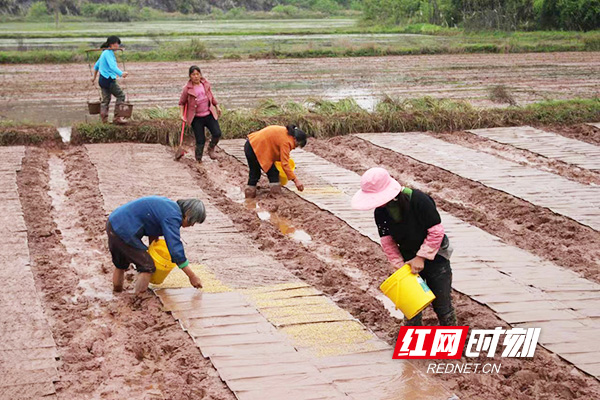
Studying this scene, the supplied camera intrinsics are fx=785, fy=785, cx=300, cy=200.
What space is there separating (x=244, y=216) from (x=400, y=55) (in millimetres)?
17083

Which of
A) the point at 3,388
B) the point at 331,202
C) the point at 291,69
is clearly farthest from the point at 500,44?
the point at 3,388

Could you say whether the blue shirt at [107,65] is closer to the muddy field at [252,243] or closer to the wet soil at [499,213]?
the muddy field at [252,243]

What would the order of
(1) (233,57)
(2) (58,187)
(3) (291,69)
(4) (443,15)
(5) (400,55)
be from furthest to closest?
(4) (443,15)
(5) (400,55)
(1) (233,57)
(3) (291,69)
(2) (58,187)

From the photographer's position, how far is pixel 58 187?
30.1 feet

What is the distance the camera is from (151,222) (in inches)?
215

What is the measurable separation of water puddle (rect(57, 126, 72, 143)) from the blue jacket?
6.45m

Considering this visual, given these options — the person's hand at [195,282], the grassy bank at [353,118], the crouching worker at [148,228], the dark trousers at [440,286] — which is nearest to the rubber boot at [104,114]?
the grassy bank at [353,118]

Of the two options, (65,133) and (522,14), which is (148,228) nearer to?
(65,133)

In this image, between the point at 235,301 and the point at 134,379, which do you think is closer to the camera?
the point at 134,379

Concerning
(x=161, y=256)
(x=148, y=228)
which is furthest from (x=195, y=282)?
(x=148, y=228)

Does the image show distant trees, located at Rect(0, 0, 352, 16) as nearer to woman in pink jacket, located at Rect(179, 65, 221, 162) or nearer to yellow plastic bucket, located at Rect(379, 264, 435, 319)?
woman in pink jacket, located at Rect(179, 65, 221, 162)

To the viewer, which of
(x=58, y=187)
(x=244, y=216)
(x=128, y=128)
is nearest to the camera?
(x=244, y=216)

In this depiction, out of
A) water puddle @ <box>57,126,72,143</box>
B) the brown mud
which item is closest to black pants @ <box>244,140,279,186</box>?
the brown mud

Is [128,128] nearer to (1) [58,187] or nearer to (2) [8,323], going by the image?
(1) [58,187]
